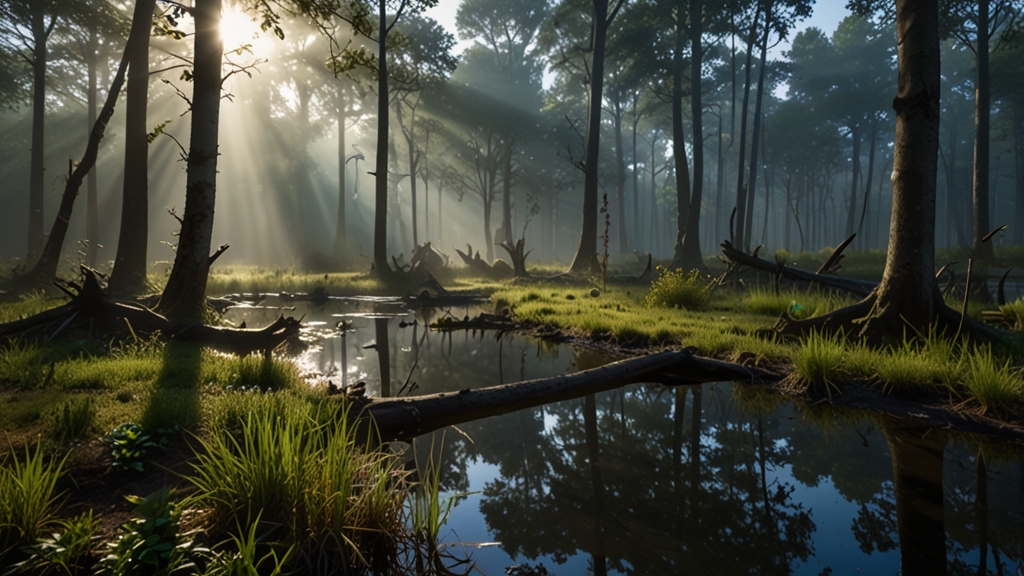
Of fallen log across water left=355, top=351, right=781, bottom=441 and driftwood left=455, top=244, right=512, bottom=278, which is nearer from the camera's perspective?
fallen log across water left=355, top=351, right=781, bottom=441

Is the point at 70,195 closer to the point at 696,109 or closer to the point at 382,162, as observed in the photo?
the point at 382,162

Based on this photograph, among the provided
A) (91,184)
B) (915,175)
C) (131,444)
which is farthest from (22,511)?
(91,184)

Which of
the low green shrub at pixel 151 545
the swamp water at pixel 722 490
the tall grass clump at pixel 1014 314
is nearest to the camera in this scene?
the low green shrub at pixel 151 545

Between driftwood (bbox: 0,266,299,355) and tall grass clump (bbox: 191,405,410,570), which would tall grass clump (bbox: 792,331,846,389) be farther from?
driftwood (bbox: 0,266,299,355)

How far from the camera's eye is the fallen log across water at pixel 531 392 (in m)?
3.78

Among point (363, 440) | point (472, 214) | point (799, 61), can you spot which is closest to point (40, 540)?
point (363, 440)

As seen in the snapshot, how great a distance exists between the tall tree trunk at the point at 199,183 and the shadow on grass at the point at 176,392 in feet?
4.35

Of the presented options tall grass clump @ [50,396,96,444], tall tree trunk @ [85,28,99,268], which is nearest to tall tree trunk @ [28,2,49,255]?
tall tree trunk @ [85,28,99,268]

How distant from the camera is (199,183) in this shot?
22.1ft

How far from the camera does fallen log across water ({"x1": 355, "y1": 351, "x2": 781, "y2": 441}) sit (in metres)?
3.78

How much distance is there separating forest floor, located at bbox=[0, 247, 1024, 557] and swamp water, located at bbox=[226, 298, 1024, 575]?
67 cm

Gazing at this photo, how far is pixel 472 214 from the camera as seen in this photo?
73938 mm

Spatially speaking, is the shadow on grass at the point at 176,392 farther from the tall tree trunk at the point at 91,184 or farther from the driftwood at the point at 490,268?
the tall tree trunk at the point at 91,184

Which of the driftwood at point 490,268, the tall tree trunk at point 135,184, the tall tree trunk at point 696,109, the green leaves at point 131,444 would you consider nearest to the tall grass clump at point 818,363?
the green leaves at point 131,444
